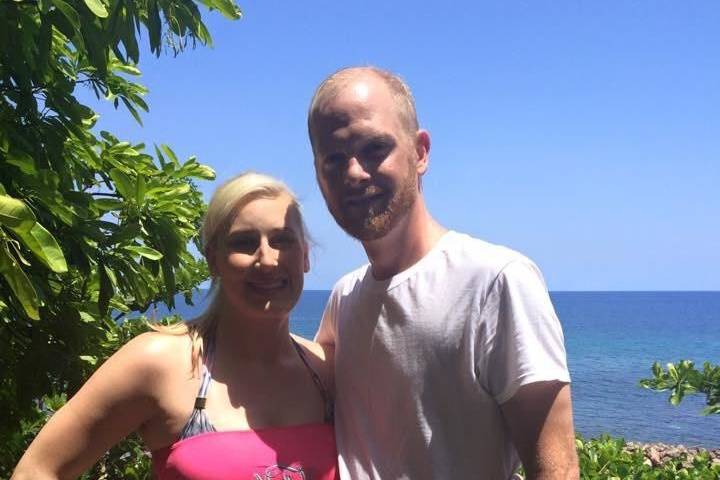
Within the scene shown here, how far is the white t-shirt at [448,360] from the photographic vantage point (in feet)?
6.81

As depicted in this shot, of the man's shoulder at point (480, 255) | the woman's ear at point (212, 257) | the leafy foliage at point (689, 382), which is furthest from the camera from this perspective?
the leafy foliage at point (689, 382)

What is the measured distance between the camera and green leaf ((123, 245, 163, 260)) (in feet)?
11.5

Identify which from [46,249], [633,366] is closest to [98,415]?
[46,249]

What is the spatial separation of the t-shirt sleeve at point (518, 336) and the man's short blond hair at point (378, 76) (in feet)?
1.98

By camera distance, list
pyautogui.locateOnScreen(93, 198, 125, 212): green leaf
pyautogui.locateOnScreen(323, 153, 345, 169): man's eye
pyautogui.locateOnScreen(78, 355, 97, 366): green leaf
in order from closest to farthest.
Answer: pyautogui.locateOnScreen(323, 153, 345, 169): man's eye < pyautogui.locateOnScreen(93, 198, 125, 212): green leaf < pyautogui.locateOnScreen(78, 355, 97, 366): green leaf

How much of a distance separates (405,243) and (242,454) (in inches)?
31.3

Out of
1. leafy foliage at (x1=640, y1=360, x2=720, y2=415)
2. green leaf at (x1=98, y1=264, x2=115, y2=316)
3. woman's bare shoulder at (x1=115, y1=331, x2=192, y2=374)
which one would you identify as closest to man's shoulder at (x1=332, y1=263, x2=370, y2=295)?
woman's bare shoulder at (x1=115, y1=331, x2=192, y2=374)

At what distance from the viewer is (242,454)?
7.72 feet

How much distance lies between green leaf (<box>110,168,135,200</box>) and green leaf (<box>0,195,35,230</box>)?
1324 millimetres

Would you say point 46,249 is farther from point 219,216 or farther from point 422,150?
point 422,150

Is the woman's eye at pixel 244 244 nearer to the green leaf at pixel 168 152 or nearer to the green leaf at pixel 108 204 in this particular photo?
the green leaf at pixel 108 204

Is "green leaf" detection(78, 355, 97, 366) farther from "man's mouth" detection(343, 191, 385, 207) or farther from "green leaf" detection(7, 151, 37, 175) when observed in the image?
"man's mouth" detection(343, 191, 385, 207)

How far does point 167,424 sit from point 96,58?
162 cm

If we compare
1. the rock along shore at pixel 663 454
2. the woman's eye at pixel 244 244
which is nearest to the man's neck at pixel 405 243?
the woman's eye at pixel 244 244
